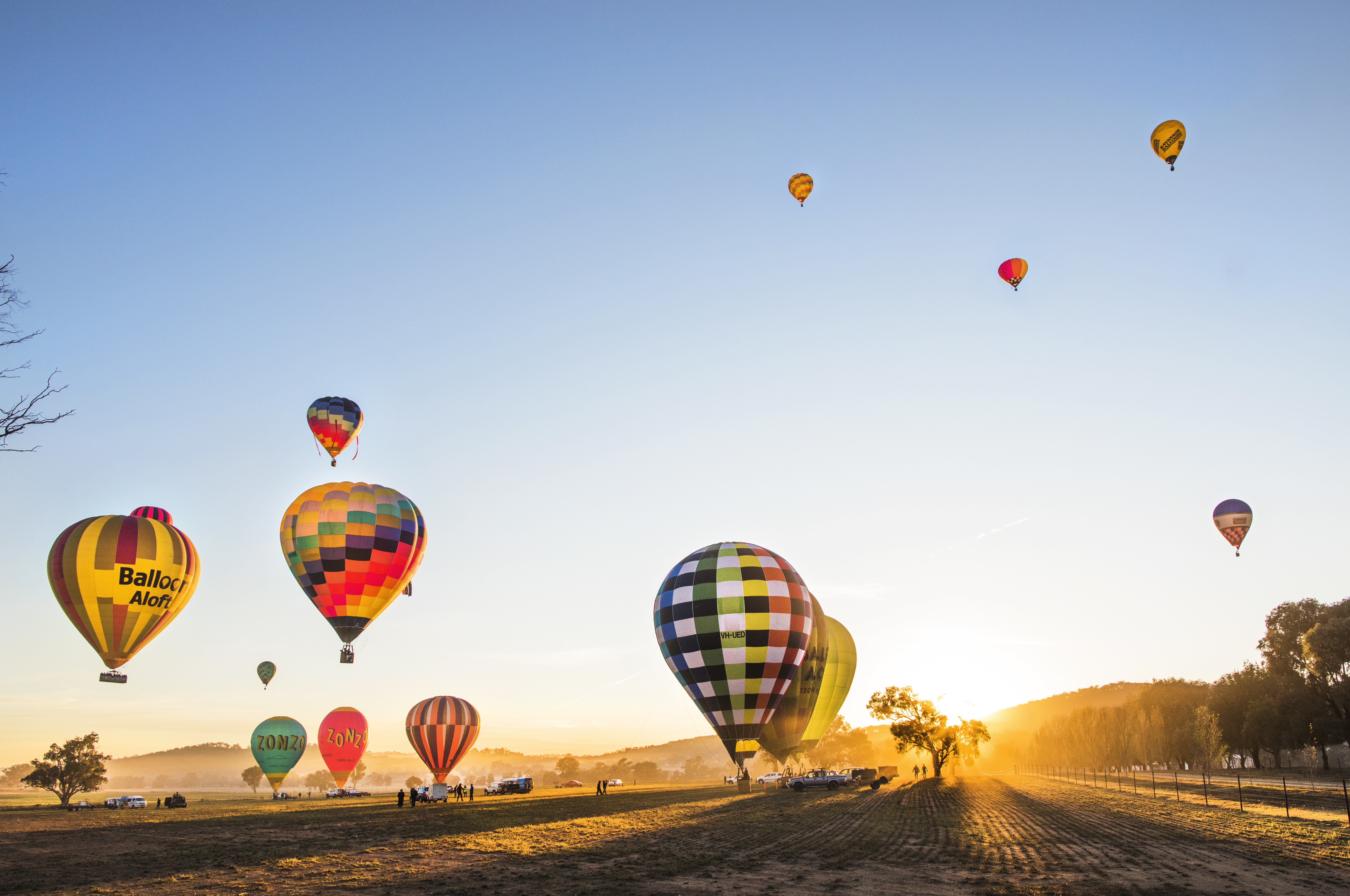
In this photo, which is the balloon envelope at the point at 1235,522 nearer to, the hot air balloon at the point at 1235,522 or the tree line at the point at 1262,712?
the hot air balloon at the point at 1235,522

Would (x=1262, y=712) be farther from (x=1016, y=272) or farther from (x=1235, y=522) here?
(x=1016, y=272)

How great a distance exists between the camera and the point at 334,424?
159ft

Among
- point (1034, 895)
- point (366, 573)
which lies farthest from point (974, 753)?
point (1034, 895)

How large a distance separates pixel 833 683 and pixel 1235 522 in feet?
108

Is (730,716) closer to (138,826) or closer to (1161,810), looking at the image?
(1161,810)

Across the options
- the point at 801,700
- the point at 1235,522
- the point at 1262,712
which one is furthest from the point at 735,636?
the point at 1262,712

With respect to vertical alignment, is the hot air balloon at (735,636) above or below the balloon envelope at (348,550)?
below

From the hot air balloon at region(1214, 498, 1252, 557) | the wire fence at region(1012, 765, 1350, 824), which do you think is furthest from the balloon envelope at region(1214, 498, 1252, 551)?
the wire fence at region(1012, 765, 1350, 824)

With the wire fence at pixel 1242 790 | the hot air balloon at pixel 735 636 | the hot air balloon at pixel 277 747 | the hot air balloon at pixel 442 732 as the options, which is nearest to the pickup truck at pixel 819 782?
the hot air balloon at pixel 735 636

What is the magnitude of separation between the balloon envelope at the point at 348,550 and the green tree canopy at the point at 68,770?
4593 centimetres

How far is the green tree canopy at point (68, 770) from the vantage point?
72688 millimetres

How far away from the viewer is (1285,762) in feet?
336

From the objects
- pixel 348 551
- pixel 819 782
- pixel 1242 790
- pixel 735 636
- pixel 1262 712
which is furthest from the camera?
pixel 1262 712

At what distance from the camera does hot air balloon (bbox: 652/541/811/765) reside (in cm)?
4603
